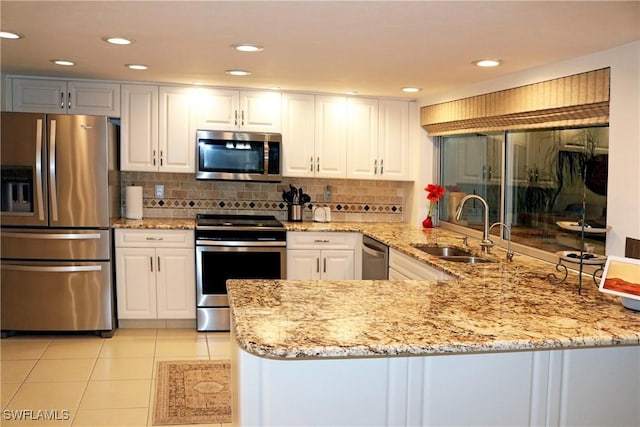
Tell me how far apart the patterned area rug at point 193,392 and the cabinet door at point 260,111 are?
2.12 m

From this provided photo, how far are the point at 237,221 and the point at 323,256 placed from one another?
0.86m

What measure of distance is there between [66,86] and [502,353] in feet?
14.1

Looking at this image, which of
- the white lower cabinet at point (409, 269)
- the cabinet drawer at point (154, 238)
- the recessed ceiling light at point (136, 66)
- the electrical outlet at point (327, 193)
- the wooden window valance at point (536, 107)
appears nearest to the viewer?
the wooden window valance at point (536, 107)

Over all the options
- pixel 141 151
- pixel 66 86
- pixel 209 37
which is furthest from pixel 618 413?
pixel 66 86

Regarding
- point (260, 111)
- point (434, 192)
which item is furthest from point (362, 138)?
point (260, 111)

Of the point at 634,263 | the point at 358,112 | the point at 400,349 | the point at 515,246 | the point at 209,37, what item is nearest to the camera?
the point at 400,349

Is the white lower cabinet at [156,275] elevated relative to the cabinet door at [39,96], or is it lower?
lower

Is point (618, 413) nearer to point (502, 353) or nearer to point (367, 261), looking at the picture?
point (502, 353)

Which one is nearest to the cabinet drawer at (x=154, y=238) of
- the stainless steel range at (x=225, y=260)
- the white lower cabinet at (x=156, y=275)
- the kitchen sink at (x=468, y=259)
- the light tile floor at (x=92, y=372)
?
the white lower cabinet at (x=156, y=275)

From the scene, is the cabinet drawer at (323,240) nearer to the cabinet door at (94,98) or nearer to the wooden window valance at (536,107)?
the wooden window valance at (536,107)

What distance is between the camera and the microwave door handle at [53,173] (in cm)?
442

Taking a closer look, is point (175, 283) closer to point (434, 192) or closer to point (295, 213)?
point (295, 213)

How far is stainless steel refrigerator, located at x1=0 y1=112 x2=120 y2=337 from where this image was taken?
174 inches

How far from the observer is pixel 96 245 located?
4.58 meters
